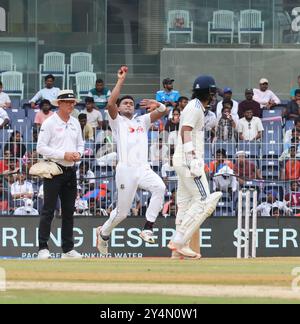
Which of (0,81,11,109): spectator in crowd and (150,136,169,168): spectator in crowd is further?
(0,81,11,109): spectator in crowd

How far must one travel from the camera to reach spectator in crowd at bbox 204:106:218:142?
21156 mm

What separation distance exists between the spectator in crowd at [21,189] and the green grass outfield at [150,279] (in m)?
6.39

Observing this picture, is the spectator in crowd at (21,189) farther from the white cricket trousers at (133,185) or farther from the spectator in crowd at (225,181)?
the white cricket trousers at (133,185)

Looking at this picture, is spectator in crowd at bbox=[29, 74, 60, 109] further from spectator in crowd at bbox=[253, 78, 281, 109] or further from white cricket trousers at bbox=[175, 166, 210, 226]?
white cricket trousers at bbox=[175, 166, 210, 226]

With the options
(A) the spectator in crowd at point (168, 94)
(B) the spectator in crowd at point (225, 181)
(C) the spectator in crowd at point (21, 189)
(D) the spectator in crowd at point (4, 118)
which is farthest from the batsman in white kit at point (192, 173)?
(A) the spectator in crowd at point (168, 94)

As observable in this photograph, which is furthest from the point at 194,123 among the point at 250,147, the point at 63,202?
the point at 250,147

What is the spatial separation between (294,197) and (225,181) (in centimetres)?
126

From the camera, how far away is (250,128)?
2222 cm

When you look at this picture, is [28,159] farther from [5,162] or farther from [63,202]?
[63,202]

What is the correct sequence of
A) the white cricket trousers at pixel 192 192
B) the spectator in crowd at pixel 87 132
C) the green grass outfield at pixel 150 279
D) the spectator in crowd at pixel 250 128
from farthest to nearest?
the spectator in crowd at pixel 250 128, the spectator in crowd at pixel 87 132, the white cricket trousers at pixel 192 192, the green grass outfield at pixel 150 279

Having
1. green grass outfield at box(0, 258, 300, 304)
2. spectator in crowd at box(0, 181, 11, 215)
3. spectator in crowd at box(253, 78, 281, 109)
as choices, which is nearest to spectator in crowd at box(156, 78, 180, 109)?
spectator in crowd at box(253, 78, 281, 109)

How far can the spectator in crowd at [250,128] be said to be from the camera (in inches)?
843

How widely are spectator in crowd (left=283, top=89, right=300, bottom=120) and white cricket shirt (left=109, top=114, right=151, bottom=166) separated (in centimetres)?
799

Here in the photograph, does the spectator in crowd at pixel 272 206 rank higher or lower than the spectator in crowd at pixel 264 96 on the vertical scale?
lower
